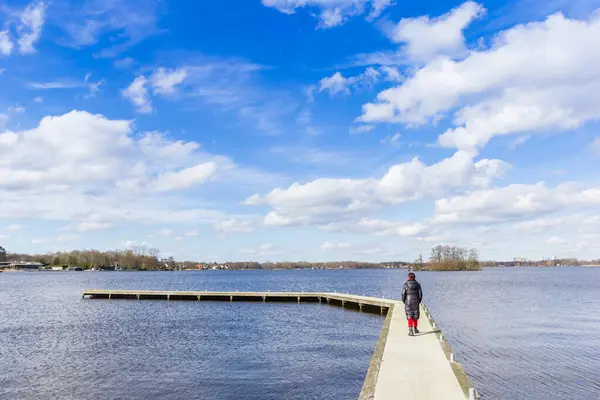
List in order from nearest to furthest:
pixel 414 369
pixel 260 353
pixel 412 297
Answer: pixel 414 369 → pixel 412 297 → pixel 260 353

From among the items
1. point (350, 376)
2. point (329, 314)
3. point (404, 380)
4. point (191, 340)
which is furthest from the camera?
point (329, 314)

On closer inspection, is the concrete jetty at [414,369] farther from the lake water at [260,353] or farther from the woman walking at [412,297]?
the lake water at [260,353]

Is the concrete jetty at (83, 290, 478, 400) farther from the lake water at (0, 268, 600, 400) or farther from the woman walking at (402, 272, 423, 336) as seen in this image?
the lake water at (0, 268, 600, 400)

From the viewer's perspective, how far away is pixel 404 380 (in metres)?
13.8

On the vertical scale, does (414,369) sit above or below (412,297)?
below

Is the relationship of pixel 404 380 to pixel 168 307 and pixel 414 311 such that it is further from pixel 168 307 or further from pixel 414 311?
pixel 168 307

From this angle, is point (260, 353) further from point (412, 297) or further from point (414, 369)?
point (414, 369)

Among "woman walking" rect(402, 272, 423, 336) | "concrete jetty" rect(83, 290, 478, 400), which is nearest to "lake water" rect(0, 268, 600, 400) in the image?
"concrete jetty" rect(83, 290, 478, 400)

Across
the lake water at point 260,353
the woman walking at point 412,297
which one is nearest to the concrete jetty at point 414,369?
the woman walking at point 412,297

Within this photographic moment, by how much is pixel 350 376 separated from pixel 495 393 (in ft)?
19.1

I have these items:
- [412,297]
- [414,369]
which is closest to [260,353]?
[412,297]

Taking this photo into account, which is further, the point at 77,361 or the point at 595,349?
the point at 595,349

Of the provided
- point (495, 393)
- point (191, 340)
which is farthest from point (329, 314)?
point (495, 393)

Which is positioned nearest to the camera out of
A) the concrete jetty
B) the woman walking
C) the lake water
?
the concrete jetty
